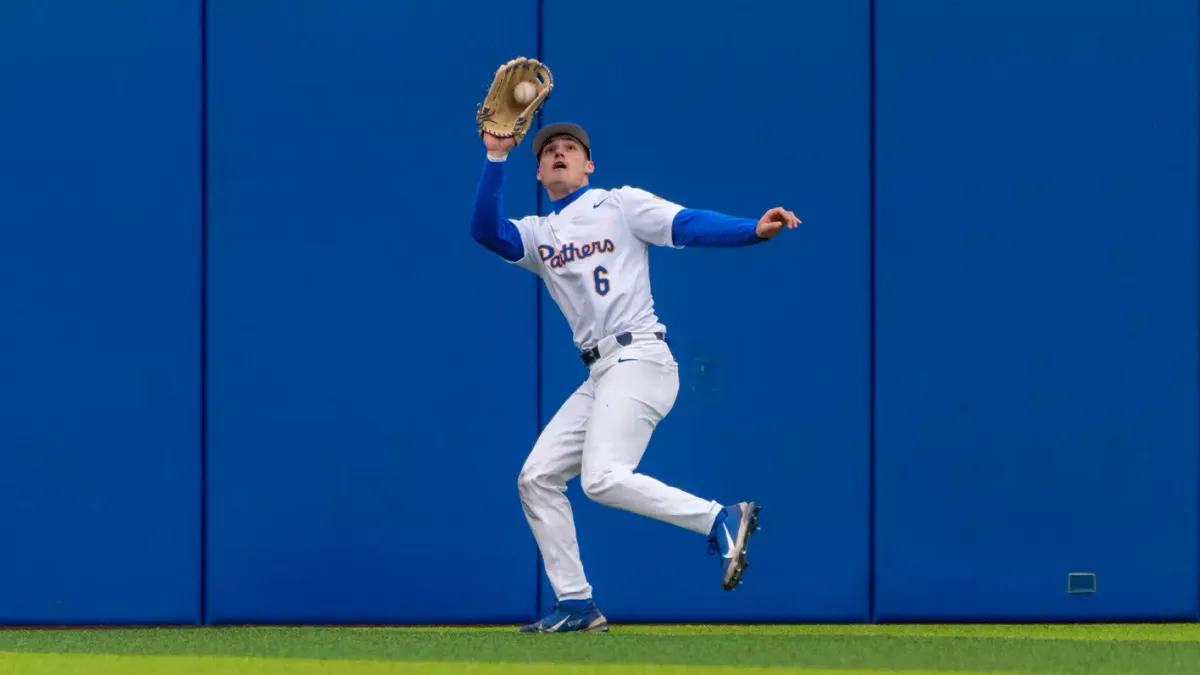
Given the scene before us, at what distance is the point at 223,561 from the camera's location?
676 cm

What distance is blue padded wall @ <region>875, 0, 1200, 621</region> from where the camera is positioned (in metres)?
6.86

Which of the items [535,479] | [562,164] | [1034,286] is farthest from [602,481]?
[1034,286]

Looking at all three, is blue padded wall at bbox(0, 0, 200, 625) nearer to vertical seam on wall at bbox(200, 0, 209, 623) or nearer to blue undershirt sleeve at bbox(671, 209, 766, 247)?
vertical seam on wall at bbox(200, 0, 209, 623)

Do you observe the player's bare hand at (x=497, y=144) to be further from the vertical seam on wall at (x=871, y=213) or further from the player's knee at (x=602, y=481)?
the vertical seam on wall at (x=871, y=213)

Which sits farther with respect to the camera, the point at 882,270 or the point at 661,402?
the point at 882,270

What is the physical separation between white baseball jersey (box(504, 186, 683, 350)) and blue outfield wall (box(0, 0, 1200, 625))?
83 cm

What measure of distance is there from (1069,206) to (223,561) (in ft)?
12.5

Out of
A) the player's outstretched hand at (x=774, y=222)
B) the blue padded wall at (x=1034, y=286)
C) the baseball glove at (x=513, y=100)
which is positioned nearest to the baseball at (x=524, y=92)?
the baseball glove at (x=513, y=100)

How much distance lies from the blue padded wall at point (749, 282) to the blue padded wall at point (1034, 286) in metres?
0.15

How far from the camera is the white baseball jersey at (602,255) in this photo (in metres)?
5.82

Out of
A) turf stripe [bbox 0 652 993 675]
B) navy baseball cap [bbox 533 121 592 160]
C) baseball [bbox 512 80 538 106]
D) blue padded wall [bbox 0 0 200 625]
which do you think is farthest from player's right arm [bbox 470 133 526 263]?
turf stripe [bbox 0 652 993 675]

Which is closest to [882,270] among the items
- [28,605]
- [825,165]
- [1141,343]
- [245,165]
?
[825,165]

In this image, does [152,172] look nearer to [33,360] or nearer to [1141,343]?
[33,360]

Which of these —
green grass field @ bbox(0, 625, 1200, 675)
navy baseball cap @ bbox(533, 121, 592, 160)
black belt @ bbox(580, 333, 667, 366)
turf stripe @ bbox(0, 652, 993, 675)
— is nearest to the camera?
turf stripe @ bbox(0, 652, 993, 675)
